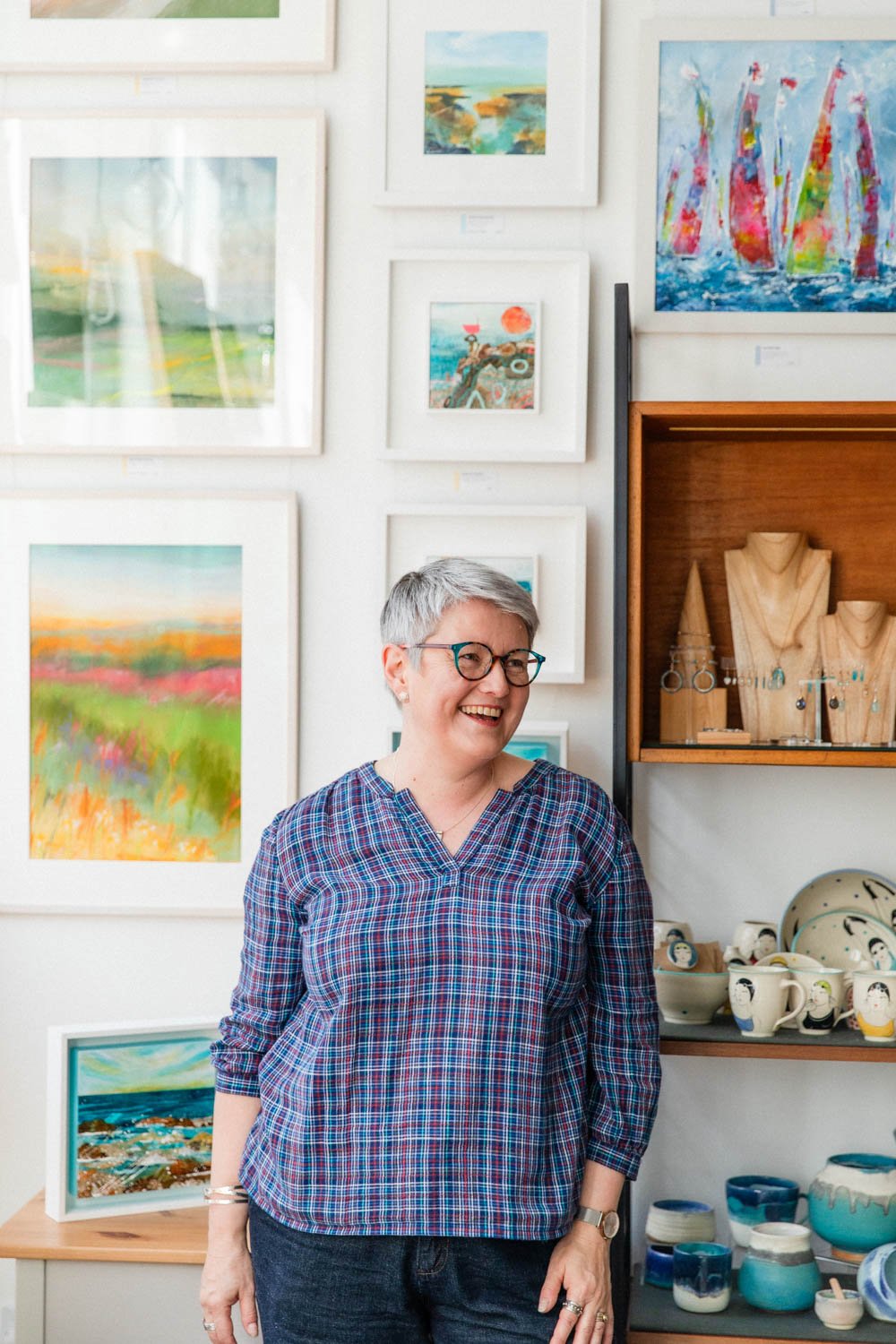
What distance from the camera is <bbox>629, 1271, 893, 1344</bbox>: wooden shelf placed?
175 centimetres

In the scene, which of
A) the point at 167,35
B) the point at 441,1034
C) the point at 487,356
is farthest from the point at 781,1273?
the point at 167,35

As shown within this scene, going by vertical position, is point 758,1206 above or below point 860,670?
below

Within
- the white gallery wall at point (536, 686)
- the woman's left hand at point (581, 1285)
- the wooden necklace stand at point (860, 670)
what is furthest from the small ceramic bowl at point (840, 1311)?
the wooden necklace stand at point (860, 670)

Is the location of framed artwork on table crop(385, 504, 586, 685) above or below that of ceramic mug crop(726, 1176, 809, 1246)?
above

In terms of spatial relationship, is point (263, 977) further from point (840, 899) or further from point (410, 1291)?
point (840, 899)

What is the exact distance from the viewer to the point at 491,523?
2104mm

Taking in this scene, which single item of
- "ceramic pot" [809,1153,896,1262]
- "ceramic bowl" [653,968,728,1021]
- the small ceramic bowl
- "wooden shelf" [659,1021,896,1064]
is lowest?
the small ceramic bowl

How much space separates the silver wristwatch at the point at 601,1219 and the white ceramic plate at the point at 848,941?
644mm

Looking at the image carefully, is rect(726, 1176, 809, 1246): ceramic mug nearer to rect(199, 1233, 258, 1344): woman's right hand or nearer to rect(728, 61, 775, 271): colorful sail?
rect(199, 1233, 258, 1344): woman's right hand

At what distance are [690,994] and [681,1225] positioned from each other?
36 cm

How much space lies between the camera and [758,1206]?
1938 mm

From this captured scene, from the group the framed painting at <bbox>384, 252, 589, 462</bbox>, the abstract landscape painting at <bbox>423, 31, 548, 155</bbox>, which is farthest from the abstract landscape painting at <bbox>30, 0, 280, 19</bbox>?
the framed painting at <bbox>384, 252, 589, 462</bbox>

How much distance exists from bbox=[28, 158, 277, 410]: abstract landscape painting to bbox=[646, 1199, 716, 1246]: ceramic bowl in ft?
4.64

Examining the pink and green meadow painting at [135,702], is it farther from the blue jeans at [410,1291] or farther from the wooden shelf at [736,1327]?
the wooden shelf at [736,1327]
